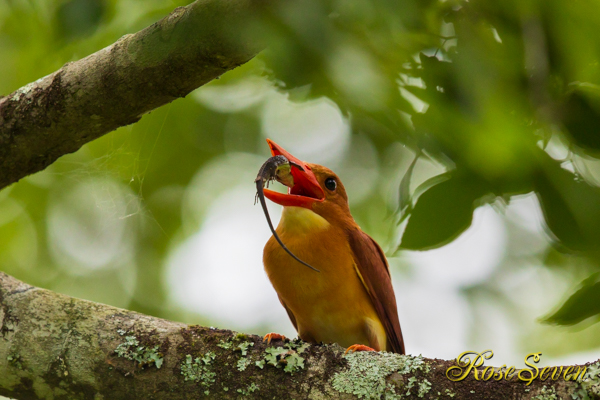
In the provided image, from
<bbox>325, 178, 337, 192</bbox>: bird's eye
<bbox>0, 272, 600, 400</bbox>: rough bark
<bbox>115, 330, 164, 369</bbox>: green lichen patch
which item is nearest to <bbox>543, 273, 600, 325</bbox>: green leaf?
<bbox>0, 272, 600, 400</bbox>: rough bark

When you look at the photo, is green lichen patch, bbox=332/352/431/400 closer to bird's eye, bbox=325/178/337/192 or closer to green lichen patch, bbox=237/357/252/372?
green lichen patch, bbox=237/357/252/372

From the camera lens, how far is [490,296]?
530 cm

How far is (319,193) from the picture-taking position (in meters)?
3.53

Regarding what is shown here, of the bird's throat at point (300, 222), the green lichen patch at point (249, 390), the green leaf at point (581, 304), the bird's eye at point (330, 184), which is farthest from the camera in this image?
the bird's eye at point (330, 184)

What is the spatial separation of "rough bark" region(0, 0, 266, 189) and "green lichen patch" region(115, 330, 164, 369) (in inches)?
37.0

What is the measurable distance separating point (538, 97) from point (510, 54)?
4.0 inches

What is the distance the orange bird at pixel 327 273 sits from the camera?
313 cm

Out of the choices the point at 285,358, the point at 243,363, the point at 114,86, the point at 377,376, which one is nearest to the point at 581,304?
the point at 377,376

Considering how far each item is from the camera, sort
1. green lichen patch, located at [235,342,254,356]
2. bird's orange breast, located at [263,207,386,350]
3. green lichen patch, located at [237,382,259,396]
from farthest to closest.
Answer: bird's orange breast, located at [263,207,386,350]
green lichen patch, located at [235,342,254,356]
green lichen patch, located at [237,382,259,396]

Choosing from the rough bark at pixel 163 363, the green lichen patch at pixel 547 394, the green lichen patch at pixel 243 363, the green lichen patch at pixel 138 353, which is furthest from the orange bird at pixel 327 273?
the green lichen patch at pixel 547 394

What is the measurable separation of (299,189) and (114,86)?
147 centimetres

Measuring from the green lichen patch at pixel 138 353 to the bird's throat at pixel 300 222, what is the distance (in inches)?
47.3

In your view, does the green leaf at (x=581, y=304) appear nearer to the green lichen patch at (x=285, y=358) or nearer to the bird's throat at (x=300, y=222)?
the green lichen patch at (x=285, y=358)

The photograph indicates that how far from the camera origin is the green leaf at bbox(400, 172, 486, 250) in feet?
4.00
